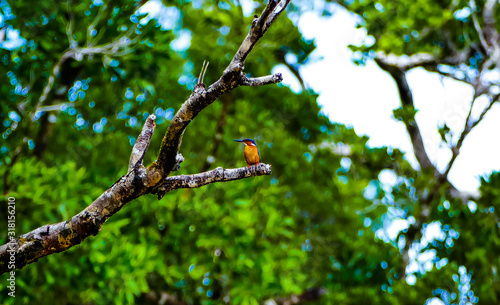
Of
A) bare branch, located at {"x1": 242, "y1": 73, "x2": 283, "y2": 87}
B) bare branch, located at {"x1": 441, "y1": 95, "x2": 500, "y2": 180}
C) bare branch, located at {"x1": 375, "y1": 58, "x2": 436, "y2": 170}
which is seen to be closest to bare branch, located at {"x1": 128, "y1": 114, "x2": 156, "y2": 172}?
bare branch, located at {"x1": 242, "y1": 73, "x2": 283, "y2": 87}

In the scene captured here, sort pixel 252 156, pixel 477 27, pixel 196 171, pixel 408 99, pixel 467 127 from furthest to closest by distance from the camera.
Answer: pixel 408 99 → pixel 196 171 → pixel 477 27 → pixel 467 127 → pixel 252 156

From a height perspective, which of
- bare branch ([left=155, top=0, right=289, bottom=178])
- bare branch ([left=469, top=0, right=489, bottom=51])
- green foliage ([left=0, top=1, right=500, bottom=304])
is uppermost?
bare branch ([left=469, top=0, right=489, bottom=51])

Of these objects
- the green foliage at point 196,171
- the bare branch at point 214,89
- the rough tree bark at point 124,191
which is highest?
the green foliage at point 196,171

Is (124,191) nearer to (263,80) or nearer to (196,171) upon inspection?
(263,80)

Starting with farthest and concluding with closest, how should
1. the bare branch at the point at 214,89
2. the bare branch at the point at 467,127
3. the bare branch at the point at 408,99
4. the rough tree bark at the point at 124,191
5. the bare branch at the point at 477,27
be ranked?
1. the bare branch at the point at 408,99
2. the bare branch at the point at 477,27
3. the bare branch at the point at 467,127
4. the rough tree bark at the point at 124,191
5. the bare branch at the point at 214,89

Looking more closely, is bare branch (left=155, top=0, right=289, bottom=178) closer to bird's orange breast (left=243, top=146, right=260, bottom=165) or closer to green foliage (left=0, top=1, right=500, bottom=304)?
bird's orange breast (left=243, top=146, right=260, bottom=165)

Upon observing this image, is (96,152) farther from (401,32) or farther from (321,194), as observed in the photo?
(401,32)

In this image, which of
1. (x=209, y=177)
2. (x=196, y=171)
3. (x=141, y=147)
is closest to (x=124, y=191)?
(x=141, y=147)

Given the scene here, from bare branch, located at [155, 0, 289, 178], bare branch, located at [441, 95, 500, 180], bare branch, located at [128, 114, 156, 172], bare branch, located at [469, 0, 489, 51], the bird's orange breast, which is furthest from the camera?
bare branch, located at [469, 0, 489, 51]

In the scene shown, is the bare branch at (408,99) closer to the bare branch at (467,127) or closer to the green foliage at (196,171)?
the green foliage at (196,171)

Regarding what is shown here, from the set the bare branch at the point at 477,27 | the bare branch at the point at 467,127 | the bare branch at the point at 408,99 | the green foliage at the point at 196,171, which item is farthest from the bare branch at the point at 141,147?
the bare branch at the point at 408,99

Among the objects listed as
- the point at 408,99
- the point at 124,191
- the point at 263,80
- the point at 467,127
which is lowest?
the point at 124,191

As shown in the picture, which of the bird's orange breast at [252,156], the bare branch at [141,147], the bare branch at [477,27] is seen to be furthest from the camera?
the bare branch at [477,27]

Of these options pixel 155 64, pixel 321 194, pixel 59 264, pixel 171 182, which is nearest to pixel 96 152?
pixel 155 64
